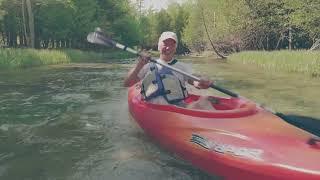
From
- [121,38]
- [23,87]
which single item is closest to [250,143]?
[23,87]

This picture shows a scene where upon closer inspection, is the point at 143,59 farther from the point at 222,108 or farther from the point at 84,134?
the point at 84,134

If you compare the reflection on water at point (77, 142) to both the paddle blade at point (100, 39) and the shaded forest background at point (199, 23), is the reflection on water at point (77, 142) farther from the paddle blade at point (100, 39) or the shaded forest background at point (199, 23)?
the shaded forest background at point (199, 23)

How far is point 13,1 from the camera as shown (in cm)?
3800

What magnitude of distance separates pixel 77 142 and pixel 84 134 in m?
0.60

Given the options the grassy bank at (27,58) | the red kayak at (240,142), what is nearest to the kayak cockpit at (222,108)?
the red kayak at (240,142)

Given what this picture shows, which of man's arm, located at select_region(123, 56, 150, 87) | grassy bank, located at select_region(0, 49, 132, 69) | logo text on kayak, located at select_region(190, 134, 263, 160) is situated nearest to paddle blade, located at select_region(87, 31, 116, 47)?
man's arm, located at select_region(123, 56, 150, 87)

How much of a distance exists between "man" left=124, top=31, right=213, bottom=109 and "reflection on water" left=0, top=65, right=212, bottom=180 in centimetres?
79

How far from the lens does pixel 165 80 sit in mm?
6973

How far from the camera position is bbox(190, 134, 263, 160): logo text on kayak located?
15.4 feet

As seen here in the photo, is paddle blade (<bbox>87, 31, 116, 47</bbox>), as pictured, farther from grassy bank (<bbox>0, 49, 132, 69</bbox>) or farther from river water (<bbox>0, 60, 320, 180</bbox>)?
grassy bank (<bbox>0, 49, 132, 69</bbox>)

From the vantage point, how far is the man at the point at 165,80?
22.5 feet

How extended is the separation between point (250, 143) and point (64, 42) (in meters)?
47.8

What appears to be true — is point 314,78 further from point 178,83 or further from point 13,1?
point 13,1

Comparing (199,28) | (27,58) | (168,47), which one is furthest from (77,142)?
(199,28)
